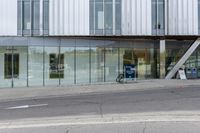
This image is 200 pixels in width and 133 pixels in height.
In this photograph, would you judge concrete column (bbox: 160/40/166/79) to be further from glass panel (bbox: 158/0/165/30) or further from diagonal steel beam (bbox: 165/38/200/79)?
glass panel (bbox: 158/0/165/30)

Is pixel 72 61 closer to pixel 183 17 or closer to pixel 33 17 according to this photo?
pixel 33 17

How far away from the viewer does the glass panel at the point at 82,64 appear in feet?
116

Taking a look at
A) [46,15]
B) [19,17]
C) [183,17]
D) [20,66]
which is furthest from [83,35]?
[183,17]

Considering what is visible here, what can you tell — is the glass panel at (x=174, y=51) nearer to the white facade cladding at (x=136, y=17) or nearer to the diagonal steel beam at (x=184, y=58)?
the diagonal steel beam at (x=184, y=58)

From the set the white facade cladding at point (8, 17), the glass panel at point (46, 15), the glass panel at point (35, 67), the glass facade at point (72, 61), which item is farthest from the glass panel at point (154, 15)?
the white facade cladding at point (8, 17)

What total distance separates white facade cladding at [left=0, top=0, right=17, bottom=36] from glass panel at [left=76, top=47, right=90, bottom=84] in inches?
229

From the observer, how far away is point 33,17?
34.2m

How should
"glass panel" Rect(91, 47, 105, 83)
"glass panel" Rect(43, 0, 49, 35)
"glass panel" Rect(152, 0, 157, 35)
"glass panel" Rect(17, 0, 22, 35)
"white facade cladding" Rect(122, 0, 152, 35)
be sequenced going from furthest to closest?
1. "glass panel" Rect(91, 47, 105, 83)
2. "glass panel" Rect(152, 0, 157, 35)
3. "white facade cladding" Rect(122, 0, 152, 35)
4. "glass panel" Rect(43, 0, 49, 35)
5. "glass panel" Rect(17, 0, 22, 35)

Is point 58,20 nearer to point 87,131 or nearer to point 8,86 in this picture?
point 8,86

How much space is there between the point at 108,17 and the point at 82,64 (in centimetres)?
471

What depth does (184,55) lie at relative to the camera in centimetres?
3625

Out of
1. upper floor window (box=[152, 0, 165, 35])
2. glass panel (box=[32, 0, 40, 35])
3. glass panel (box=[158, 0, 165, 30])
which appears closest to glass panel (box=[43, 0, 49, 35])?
glass panel (box=[32, 0, 40, 35])

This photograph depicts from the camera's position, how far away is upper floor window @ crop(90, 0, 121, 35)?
34688mm

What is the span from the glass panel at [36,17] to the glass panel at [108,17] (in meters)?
5.73
